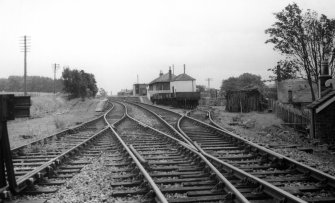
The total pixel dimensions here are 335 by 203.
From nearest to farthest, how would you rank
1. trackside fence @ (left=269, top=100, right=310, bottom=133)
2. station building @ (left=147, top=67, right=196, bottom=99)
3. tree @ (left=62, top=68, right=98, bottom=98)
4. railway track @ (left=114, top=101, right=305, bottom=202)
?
railway track @ (left=114, top=101, right=305, bottom=202)
trackside fence @ (left=269, top=100, right=310, bottom=133)
tree @ (left=62, top=68, right=98, bottom=98)
station building @ (left=147, top=67, right=196, bottom=99)

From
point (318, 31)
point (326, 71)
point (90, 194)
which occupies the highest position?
point (318, 31)

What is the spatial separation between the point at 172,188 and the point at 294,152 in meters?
4.49

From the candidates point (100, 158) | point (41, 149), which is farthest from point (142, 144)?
point (41, 149)

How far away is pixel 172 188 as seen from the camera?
5.26m

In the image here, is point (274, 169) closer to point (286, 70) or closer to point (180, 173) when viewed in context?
point (180, 173)

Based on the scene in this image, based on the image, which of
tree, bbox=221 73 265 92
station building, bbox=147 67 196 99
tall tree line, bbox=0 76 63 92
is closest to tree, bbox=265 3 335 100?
station building, bbox=147 67 196 99

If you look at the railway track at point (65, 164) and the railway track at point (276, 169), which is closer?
the railway track at point (276, 169)

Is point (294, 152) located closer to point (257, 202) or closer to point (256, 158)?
point (256, 158)

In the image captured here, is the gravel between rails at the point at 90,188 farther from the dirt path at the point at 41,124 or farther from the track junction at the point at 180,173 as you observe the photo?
the dirt path at the point at 41,124

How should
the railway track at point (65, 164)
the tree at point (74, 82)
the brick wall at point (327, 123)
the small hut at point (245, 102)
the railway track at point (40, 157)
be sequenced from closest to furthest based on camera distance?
1. the railway track at point (65, 164)
2. the railway track at point (40, 157)
3. the brick wall at point (327, 123)
4. the small hut at point (245, 102)
5. the tree at point (74, 82)

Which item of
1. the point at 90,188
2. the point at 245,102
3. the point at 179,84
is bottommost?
the point at 90,188

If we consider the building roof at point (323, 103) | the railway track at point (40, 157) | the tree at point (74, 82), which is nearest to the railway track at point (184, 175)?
the railway track at point (40, 157)

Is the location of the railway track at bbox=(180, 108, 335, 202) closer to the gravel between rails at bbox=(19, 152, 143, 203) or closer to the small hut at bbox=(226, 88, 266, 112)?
the gravel between rails at bbox=(19, 152, 143, 203)

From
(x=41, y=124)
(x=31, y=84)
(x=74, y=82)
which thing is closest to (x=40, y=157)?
(x=41, y=124)
